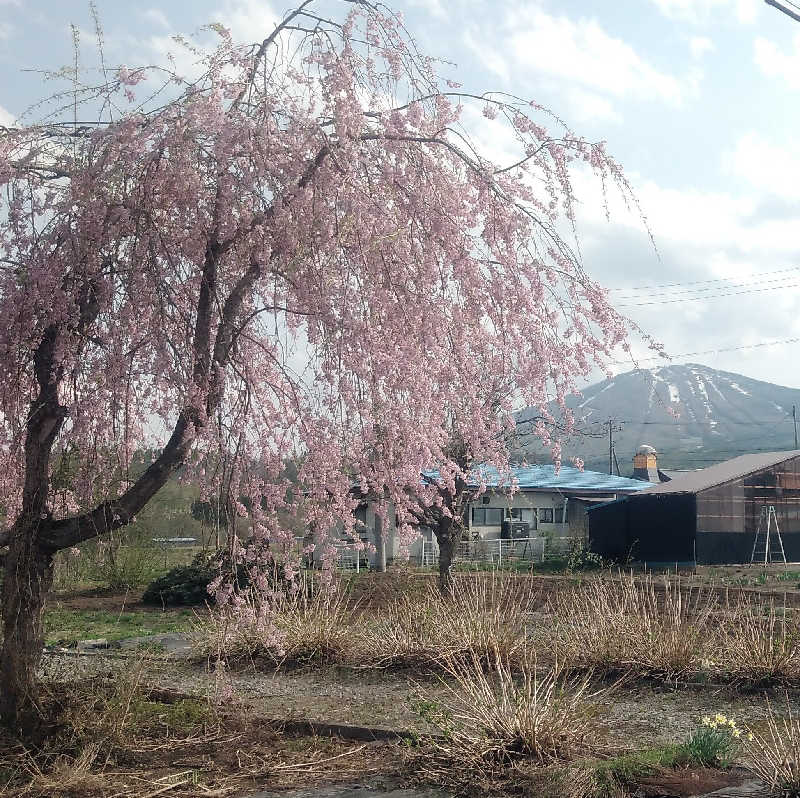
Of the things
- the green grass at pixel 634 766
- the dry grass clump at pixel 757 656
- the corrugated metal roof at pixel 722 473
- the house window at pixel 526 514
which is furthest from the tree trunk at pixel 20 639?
the house window at pixel 526 514

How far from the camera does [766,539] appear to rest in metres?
30.7

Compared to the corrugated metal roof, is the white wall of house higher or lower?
lower

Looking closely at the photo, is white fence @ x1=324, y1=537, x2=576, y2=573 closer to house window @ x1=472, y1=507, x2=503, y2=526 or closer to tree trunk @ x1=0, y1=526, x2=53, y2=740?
house window @ x1=472, y1=507, x2=503, y2=526

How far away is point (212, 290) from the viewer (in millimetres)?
6145

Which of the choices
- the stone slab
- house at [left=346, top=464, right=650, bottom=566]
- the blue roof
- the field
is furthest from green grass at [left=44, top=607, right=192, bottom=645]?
the blue roof

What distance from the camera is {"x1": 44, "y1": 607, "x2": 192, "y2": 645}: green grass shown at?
14.4m

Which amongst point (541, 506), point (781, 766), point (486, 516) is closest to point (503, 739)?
point (781, 766)

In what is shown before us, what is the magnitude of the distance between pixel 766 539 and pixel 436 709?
86.1ft

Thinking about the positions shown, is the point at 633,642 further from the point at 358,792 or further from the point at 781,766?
the point at 358,792

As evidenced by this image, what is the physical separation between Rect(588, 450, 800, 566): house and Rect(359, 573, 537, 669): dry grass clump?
65.1 feet

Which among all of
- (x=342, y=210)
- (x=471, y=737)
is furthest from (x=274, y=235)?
(x=471, y=737)

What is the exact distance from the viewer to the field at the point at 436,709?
5.79 meters

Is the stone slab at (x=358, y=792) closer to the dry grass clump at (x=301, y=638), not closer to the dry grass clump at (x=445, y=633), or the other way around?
the dry grass clump at (x=445, y=633)

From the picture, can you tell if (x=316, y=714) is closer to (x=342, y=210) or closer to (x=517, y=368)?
(x=517, y=368)
